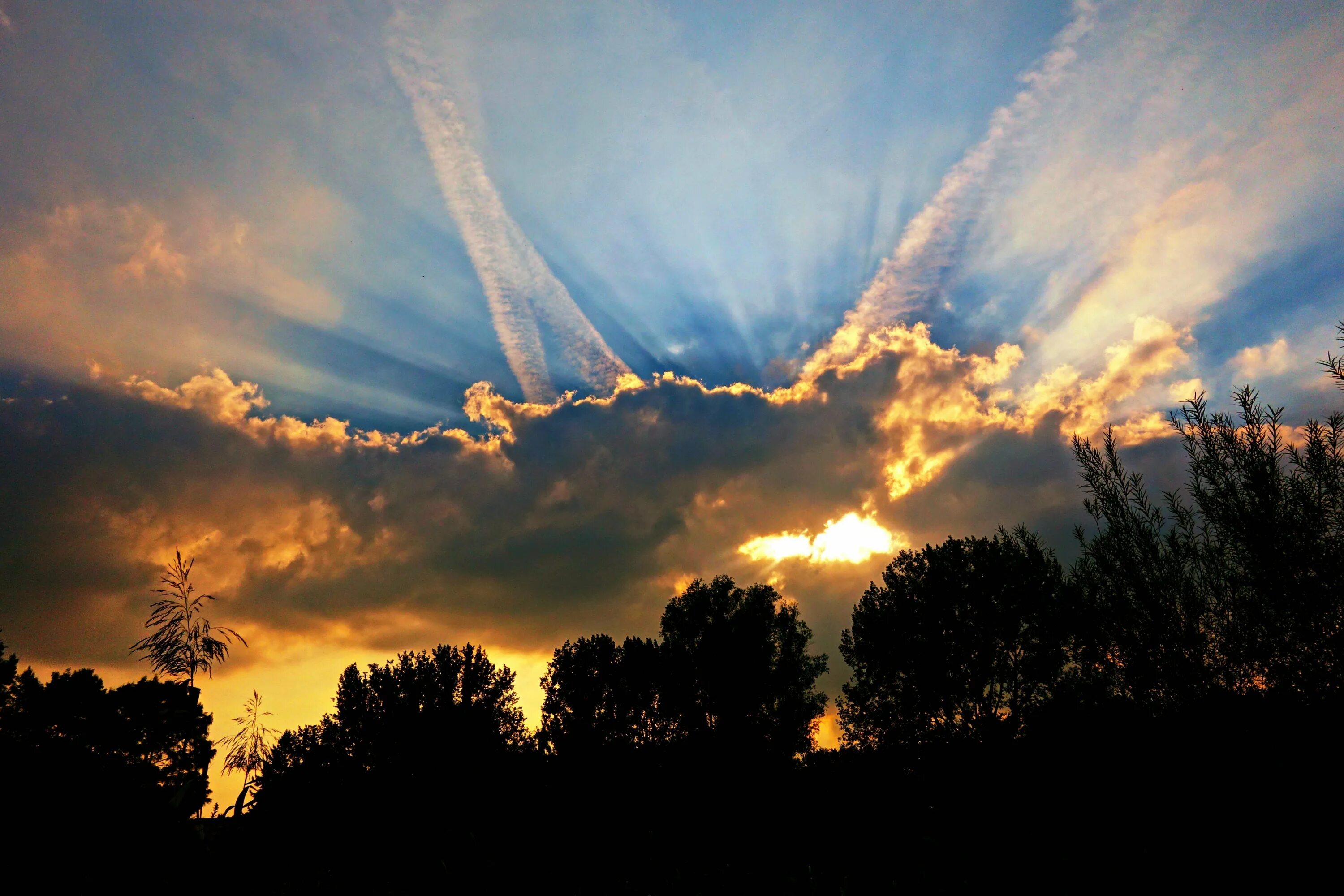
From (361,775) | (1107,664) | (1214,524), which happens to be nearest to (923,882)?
(361,775)

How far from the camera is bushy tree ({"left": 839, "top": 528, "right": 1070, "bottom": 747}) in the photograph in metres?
37.7

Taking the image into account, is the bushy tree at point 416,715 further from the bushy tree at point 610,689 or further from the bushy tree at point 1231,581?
the bushy tree at point 1231,581

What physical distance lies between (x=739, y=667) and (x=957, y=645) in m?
17.4

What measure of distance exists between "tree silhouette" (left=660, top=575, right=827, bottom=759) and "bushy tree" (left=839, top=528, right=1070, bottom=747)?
29.6ft

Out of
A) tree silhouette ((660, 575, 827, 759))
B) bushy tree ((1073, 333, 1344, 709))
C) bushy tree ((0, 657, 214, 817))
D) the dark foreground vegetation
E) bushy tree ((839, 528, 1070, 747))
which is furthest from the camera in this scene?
tree silhouette ((660, 575, 827, 759))

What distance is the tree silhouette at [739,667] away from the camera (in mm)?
49688

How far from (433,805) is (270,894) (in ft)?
10.4

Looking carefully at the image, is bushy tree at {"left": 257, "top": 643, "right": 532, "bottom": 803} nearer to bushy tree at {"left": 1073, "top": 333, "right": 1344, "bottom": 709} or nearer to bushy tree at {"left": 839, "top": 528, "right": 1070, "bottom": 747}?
bushy tree at {"left": 839, "top": 528, "right": 1070, "bottom": 747}

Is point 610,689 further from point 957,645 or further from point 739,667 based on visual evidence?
point 957,645

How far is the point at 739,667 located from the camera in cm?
4997

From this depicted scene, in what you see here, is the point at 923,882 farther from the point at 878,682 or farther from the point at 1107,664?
the point at 878,682

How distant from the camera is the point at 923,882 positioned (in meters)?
7.38

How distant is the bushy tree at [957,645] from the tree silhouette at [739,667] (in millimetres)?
9013

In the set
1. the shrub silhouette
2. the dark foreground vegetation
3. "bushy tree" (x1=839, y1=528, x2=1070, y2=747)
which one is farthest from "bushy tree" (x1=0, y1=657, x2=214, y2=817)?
"bushy tree" (x1=839, y1=528, x2=1070, y2=747)
